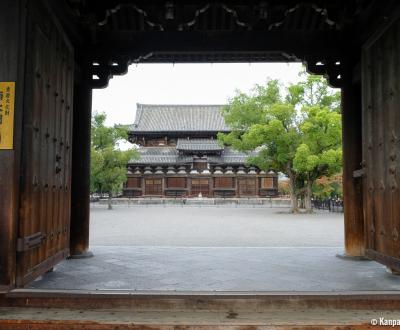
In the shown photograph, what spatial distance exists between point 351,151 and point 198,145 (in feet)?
126

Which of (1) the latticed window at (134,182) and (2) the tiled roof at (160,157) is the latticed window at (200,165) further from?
(1) the latticed window at (134,182)

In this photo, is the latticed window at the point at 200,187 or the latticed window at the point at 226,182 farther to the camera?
the latticed window at the point at 200,187

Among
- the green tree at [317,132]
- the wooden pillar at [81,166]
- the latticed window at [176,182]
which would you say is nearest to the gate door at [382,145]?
the wooden pillar at [81,166]

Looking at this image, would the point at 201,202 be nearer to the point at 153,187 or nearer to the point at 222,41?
the point at 153,187

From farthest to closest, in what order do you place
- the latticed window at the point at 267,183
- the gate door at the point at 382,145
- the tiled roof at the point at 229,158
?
the tiled roof at the point at 229,158 → the latticed window at the point at 267,183 → the gate door at the point at 382,145

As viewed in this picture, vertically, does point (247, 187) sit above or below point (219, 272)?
above

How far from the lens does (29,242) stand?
160 inches

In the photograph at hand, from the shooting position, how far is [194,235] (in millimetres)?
13641

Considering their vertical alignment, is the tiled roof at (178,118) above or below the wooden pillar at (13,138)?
above

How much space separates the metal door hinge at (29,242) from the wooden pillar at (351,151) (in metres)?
5.48

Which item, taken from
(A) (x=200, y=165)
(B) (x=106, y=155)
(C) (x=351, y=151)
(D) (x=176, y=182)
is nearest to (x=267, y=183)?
(A) (x=200, y=165)

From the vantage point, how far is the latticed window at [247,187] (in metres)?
43.8

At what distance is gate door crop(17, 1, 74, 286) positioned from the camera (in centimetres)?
404

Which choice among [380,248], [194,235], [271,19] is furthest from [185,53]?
[194,235]
